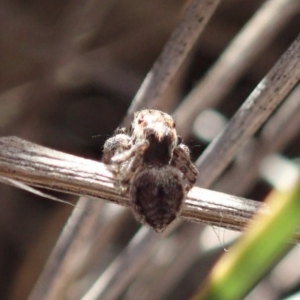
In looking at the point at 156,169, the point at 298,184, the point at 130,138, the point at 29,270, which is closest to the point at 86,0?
the point at 130,138

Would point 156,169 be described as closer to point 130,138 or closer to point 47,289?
point 130,138

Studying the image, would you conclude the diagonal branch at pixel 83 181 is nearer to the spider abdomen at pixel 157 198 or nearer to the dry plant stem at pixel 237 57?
the spider abdomen at pixel 157 198

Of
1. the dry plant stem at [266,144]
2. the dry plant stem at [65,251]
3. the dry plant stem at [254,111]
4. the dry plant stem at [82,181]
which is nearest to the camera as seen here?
the dry plant stem at [82,181]

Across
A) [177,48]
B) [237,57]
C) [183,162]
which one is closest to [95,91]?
[237,57]

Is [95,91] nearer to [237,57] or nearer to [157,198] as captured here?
[237,57]

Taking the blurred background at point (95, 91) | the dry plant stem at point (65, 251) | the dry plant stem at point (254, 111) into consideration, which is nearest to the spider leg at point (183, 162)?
the dry plant stem at point (254, 111)

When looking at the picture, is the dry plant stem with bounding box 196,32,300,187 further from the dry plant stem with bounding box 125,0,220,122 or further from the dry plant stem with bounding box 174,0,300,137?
the dry plant stem with bounding box 174,0,300,137
